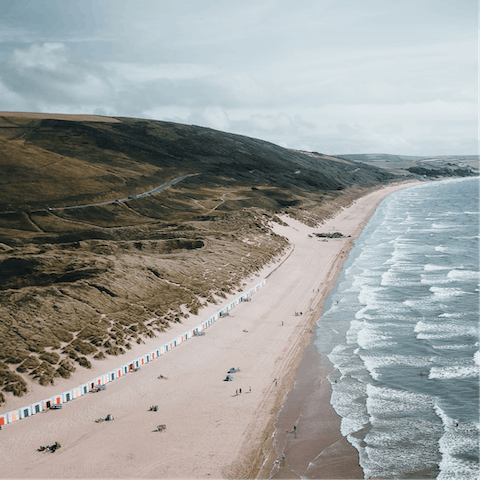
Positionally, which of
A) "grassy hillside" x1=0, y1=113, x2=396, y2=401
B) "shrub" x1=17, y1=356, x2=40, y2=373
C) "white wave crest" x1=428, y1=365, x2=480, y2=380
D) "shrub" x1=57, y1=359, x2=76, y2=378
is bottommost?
"white wave crest" x1=428, y1=365, x2=480, y2=380

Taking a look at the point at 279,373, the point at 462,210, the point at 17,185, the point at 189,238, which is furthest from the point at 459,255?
the point at 17,185

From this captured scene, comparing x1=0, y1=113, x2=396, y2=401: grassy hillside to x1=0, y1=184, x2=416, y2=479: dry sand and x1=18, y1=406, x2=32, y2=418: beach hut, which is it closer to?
x1=18, y1=406, x2=32, y2=418: beach hut

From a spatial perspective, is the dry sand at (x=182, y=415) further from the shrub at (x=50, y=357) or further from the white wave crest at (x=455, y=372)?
the white wave crest at (x=455, y=372)

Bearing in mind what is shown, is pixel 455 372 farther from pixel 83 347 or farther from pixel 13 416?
pixel 13 416

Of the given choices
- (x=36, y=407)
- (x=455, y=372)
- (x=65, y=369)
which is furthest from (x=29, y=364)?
(x=455, y=372)

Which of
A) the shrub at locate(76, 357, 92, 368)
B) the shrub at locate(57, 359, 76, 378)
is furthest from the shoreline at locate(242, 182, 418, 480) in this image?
the shrub at locate(57, 359, 76, 378)

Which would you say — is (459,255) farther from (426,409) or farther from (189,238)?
(426,409)
